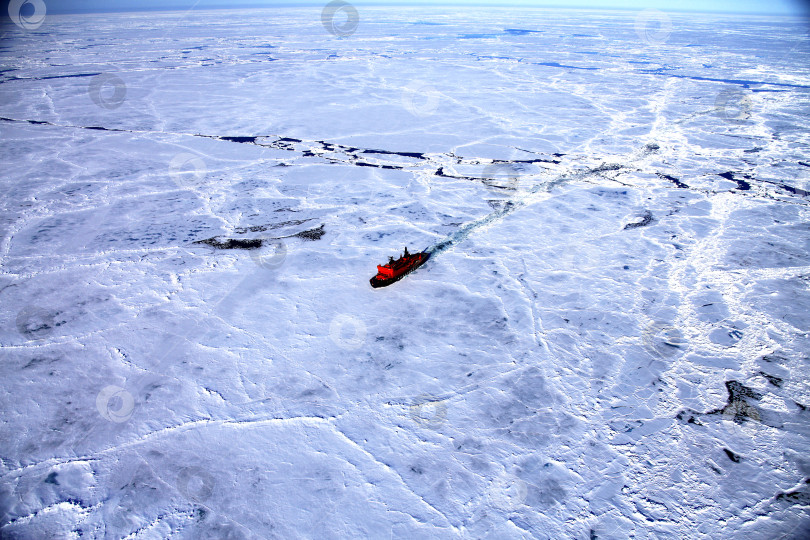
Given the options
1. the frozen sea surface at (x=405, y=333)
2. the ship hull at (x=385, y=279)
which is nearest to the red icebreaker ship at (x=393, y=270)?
the ship hull at (x=385, y=279)

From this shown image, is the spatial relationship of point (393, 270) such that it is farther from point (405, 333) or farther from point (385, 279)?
point (405, 333)

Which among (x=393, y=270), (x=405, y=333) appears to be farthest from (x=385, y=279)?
(x=405, y=333)

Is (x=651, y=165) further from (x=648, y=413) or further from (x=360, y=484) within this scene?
(x=360, y=484)

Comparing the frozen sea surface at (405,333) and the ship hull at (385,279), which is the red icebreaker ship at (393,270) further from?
the frozen sea surface at (405,333)

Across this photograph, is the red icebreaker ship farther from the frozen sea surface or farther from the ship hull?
the frozen sea surface

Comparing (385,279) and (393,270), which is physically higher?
(393,270)

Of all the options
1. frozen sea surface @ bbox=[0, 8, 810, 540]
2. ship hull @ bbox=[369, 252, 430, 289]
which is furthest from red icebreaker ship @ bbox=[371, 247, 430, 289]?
frozen sea surface @ bbox=[0, 8, 810, 540]
